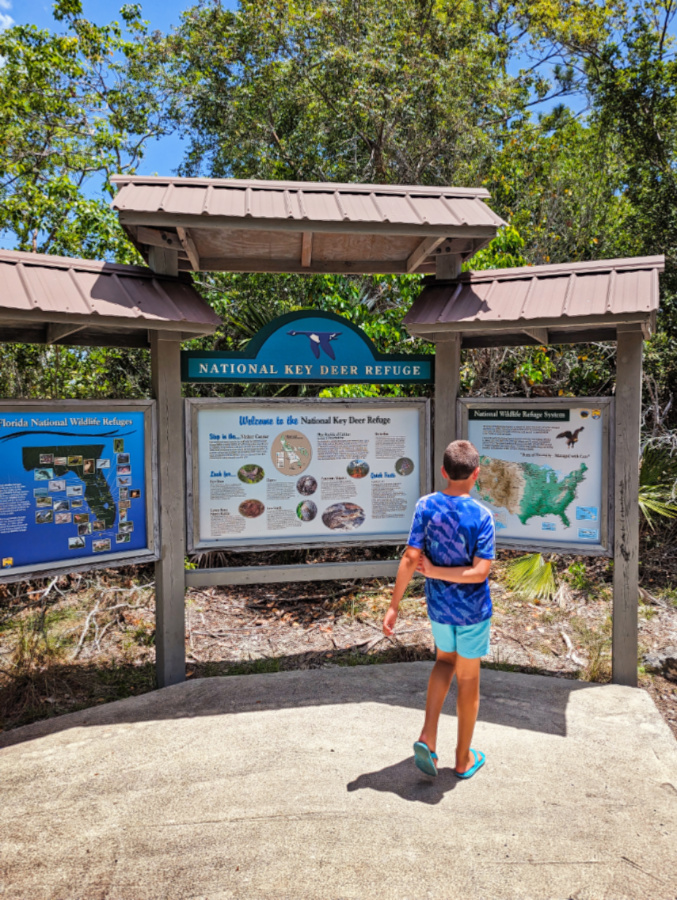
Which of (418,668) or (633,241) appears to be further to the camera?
(633,241)

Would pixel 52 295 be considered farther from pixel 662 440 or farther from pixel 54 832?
pixel 662 440

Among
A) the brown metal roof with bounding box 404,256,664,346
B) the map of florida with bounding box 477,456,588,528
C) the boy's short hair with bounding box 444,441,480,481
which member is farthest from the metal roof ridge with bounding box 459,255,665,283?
the boy's short hair with bounding box 444,441,480,481

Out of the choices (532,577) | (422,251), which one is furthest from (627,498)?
(422,251)

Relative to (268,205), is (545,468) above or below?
below

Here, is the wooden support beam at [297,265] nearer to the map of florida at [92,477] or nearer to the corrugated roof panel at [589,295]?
the corrugated roof panel at [589,295]

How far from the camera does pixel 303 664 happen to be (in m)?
4.88

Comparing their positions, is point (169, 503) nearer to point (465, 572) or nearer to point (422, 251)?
point (465, 572)

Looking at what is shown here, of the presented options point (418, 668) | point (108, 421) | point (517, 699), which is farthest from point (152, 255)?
point (517, 699)

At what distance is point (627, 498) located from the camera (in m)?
3.88

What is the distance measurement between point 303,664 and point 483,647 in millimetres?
2519

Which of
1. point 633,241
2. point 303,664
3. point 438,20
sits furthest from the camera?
point 438,20

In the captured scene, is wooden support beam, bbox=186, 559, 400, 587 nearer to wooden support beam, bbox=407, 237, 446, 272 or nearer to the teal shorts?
the teal shorts

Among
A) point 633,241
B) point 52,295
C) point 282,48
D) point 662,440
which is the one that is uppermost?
point 282,48

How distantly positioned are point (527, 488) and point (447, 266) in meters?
1.64
